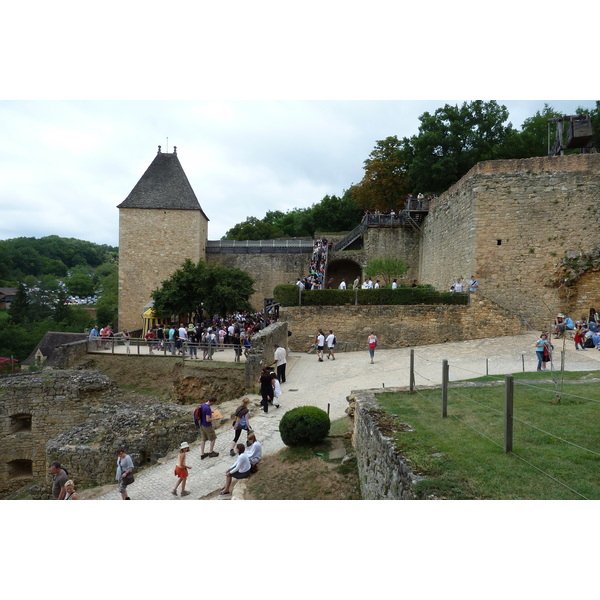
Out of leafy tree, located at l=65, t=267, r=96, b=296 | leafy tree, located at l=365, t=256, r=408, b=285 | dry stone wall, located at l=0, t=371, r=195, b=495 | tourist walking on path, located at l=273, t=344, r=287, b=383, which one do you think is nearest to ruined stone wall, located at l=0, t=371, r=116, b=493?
dry stone wall, located at l=0, t=371, r=195, b=495

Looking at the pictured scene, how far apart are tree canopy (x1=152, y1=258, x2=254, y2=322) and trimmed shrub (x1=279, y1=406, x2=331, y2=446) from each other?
1469cm

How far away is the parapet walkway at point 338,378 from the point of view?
8258mm

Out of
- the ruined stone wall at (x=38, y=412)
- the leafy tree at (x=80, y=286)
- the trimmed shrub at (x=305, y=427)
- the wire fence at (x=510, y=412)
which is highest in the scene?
the leafy tree at (x=80, y=286)

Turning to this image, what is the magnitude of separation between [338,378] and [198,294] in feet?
37.9

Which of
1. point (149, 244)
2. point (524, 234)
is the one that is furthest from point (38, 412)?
point (524, 234)

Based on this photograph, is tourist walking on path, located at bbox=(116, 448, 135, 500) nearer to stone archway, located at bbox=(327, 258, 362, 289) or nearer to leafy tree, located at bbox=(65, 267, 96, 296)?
stone archway, located at bbox=(327, 258, 362, 289)

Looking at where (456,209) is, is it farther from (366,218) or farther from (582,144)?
(366,218)

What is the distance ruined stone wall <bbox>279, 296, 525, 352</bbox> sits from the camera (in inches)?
626

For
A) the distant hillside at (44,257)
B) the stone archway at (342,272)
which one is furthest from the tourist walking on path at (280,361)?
the distant hillside at (44,257)

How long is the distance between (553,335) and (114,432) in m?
15.6

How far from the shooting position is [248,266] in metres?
30.5

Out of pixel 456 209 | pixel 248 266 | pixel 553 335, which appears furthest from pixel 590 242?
pixel 248 266

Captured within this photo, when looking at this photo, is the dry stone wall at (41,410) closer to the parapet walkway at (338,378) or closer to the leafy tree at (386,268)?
the parapet walkway at (338,378)

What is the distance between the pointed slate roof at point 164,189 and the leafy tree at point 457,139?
51.9ft
